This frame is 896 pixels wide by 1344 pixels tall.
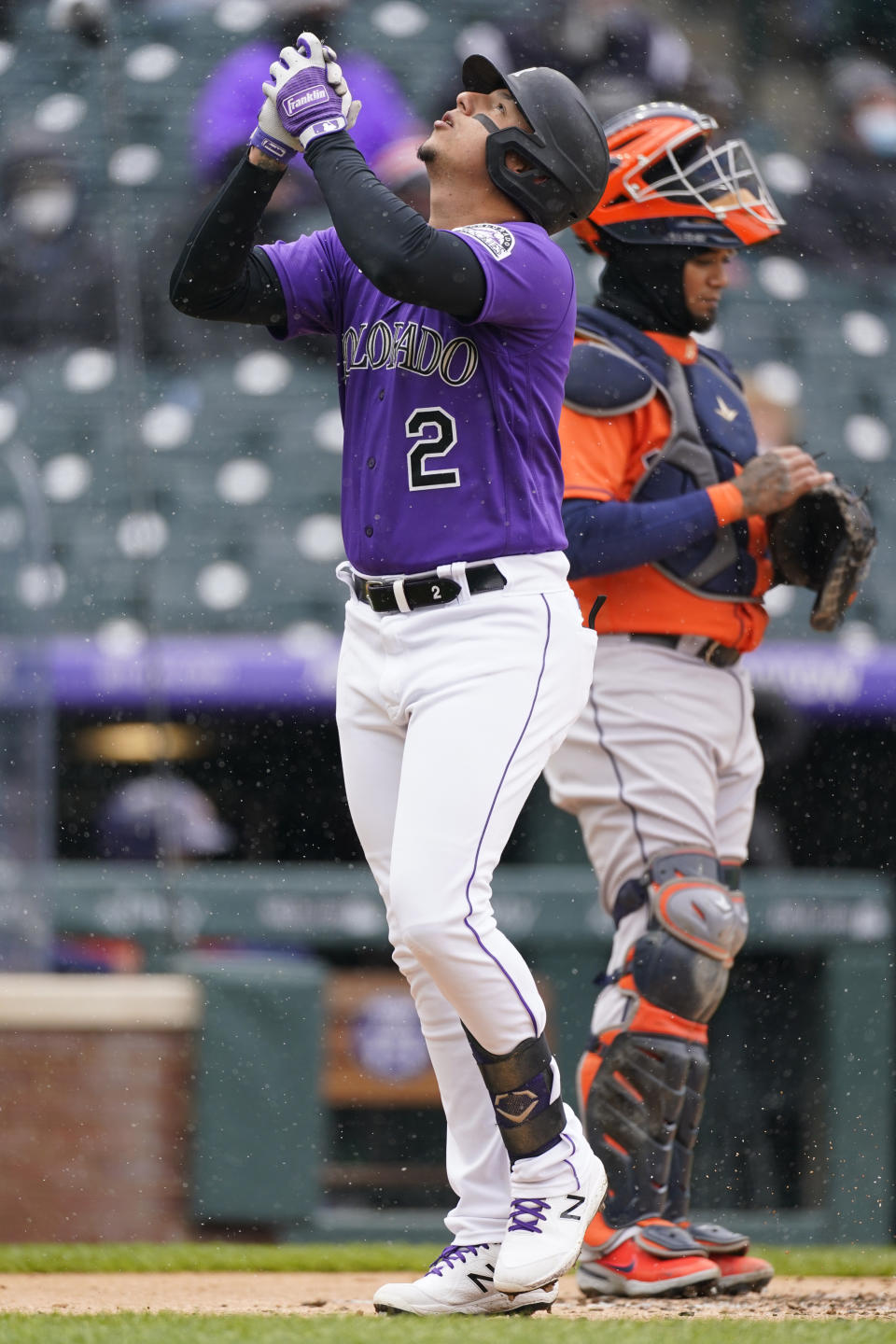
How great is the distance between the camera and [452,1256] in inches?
97.1

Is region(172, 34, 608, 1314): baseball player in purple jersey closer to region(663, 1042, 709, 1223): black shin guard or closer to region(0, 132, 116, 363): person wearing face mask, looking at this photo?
region(663, 1042, 709, 1223): black shin guard

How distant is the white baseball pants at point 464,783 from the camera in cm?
236

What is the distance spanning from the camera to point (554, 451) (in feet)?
8.39

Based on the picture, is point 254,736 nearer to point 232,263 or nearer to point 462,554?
point 232,263

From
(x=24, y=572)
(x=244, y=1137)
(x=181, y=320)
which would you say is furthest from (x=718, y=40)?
(x=244, y=1137)

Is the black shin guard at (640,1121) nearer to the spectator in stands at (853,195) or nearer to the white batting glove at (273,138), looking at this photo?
the white batting glove at (273,138)

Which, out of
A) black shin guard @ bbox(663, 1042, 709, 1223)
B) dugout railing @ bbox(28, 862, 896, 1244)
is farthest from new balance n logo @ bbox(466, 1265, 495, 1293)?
dugout railing @ bbox(28, 862, 896, 1244)

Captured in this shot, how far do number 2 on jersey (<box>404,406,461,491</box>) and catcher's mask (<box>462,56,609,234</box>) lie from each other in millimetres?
347

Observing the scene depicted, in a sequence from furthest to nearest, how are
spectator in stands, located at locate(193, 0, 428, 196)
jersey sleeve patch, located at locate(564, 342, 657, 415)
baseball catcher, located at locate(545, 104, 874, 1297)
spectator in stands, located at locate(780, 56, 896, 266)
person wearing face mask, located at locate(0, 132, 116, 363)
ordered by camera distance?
spectator in stands, located at locate(780, 56, 896, 266)
person wearing face mask, located at locate(0, 132, 116, 363)
spectator in stands, located at locate(193, 0, 428, 196)
jersey sleeve patch, located at locate(564, 342, 657, 415)
baseball catcher, located at locate(545, 104, 874, 1297)

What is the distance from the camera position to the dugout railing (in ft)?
16.3

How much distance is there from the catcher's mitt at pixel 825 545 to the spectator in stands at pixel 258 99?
5202 millimetres

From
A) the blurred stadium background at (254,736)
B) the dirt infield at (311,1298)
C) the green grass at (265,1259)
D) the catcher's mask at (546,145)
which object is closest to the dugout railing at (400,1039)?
the blurred stadium background at (254,736)

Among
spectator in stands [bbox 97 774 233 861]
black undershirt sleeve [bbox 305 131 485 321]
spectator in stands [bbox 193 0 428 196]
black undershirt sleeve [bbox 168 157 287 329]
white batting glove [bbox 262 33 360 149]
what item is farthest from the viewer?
spectator in stands [bbox 193 0 428 196]

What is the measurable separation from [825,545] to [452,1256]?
1.38 m
